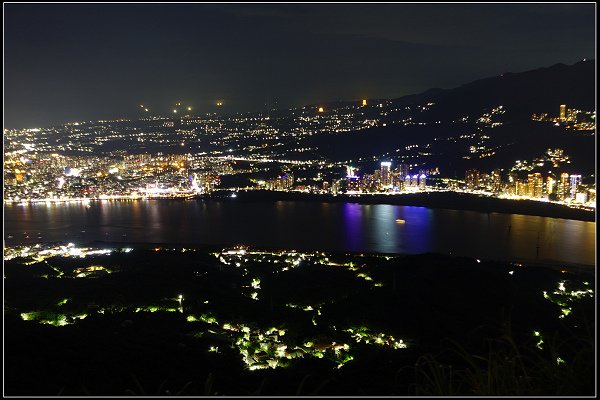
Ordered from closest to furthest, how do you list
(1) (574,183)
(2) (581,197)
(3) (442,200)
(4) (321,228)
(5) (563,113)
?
(4) (321,228) → (2) (581,197) → (1) (574,183) → (3) (442,200) → (5) (563,113)

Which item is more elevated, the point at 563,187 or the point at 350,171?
the point at 350,171

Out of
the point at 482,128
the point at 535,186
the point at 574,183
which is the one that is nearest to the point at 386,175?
the point at 535,186

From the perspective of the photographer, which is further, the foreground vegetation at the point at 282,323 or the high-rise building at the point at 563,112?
the high-rise building at the point at 563,112

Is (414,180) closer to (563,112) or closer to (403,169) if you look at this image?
(403,169)

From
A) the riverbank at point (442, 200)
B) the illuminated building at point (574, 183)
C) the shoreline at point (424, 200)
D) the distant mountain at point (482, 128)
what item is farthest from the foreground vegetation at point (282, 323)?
the distant mountain at point (482, 128)

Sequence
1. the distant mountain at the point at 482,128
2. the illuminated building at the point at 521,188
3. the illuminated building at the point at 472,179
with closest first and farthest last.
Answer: the illuminated building at the point at 521,188 → the illuminated building at the point at 472,179 → the distant mountain at the point at 482,128

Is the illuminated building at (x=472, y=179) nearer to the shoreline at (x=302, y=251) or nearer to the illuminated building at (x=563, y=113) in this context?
the illuminated building at (x=563, y=113)

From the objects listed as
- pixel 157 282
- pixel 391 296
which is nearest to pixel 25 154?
pixel 157 282
